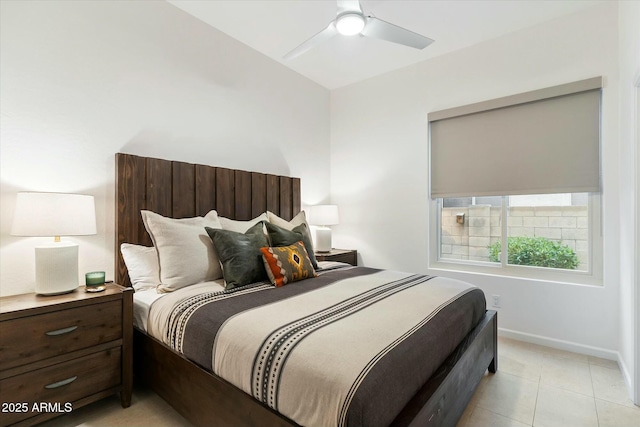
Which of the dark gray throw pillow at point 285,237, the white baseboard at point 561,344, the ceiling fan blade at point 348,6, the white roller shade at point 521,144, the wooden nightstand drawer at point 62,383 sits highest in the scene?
the ceiling fan blade at point 348,6

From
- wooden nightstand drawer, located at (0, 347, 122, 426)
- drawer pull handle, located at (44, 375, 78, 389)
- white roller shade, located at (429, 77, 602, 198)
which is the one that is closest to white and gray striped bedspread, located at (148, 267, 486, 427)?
wooden nightstand drawer, located at (0, 347, 122, 426)

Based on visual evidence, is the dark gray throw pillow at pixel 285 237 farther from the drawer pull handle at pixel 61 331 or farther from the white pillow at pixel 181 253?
the drawer pull handle at pixel 61 331

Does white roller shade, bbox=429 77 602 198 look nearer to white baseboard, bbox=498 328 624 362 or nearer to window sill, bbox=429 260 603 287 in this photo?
window sill, bbox=429 260 603 287

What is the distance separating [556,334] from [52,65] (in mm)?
4311

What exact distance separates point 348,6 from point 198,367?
2.26m

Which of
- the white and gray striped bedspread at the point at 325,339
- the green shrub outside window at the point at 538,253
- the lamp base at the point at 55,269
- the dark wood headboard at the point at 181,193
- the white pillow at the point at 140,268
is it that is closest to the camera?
the white and gray striped bedspread at the point at 325,339

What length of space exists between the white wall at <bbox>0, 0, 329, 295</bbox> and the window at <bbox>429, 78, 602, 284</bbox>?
2072 millimetres

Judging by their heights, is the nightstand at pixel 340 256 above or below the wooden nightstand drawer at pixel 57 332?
above

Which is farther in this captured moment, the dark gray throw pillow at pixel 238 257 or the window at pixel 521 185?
the window at pixel 521 185

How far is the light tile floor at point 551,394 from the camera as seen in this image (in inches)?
68.7

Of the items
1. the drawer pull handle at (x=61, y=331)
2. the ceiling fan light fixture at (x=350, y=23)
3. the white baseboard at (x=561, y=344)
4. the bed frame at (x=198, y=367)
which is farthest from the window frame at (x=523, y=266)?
the drawer pull handle at (x=61, y=331)

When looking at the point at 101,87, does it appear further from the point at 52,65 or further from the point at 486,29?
the point at 486,29

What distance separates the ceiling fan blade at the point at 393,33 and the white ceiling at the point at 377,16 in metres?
0.41

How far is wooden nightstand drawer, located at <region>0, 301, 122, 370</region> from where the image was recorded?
146 cm
